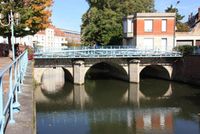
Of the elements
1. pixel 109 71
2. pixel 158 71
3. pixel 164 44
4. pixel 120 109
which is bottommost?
pixel 120 109

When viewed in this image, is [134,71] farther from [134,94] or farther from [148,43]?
[134,94]

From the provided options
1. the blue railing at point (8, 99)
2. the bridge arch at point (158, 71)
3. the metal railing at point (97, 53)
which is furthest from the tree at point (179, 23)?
the blue railing at point (8, 99)

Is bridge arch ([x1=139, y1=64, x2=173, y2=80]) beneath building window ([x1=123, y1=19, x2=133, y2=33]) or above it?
beneath

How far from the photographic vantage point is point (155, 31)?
140ft

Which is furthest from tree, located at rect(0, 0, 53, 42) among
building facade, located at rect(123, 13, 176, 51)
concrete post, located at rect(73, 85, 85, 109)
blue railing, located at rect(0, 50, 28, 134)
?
blue railing, located at rect(0, 50, 28, 134)

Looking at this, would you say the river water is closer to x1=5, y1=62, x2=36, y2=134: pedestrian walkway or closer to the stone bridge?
the stone bridge

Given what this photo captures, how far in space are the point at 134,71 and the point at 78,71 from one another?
6.65 meters

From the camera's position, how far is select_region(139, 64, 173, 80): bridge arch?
1614 inches

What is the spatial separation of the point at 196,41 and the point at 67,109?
1015 inches

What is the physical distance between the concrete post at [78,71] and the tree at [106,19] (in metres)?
12.8

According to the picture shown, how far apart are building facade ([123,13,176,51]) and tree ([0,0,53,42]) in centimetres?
1466

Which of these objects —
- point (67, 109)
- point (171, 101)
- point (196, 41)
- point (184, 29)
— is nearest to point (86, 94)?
point (67, 109)

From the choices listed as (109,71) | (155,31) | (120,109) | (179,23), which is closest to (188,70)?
(155,31)

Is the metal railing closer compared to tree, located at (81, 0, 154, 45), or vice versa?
the metal railing
